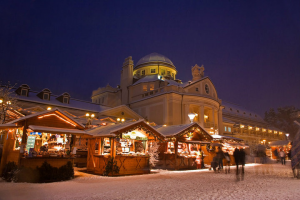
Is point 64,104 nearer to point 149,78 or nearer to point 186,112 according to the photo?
point 149,78

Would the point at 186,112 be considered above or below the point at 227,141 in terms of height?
above

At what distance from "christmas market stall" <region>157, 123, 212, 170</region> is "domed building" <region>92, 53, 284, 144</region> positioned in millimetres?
12323

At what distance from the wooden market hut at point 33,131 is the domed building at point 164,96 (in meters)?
23.1

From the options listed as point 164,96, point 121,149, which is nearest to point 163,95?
point 164,96

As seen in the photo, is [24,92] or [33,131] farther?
[24,92]

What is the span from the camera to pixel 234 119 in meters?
64.1

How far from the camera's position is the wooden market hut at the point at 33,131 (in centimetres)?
1214

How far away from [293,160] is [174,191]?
29.7 ft

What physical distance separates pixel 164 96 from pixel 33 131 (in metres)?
26.9

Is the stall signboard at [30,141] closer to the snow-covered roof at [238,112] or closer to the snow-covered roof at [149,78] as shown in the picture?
the snow-covered roof at [149,78]

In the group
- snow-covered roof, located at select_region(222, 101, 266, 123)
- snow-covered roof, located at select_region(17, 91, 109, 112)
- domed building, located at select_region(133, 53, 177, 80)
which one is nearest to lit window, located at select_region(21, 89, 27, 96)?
snow-covered roof, located at select_region(17, 91, 109, 112)

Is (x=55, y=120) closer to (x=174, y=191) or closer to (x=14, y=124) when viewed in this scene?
(x=14, y=124)

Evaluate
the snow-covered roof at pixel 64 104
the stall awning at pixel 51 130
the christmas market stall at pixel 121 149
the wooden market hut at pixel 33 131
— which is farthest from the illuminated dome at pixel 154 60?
the stall awning at pixel 51 130

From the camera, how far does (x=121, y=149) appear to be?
16.5m
